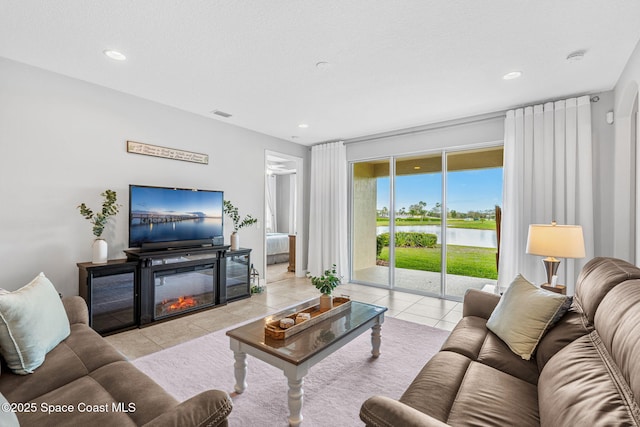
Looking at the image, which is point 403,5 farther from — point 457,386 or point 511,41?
point 457,386

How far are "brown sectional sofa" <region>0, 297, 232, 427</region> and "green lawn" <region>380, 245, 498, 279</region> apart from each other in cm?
422

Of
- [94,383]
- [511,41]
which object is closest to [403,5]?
[511,41]

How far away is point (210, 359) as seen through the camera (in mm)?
2609

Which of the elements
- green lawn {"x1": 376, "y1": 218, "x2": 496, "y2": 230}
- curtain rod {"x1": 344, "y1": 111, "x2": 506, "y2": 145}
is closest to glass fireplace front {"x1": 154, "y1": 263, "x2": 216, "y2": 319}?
green lawn {"x1": 376, "y1": 218, "x2": 496, "y2": 230}

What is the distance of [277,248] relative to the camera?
7.32m

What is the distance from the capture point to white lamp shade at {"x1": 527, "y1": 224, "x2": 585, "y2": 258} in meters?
2.55

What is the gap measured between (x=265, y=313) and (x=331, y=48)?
3.07 metres

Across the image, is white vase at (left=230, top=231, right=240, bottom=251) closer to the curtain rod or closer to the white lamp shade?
the curtain rod

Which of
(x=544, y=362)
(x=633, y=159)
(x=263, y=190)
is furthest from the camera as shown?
(x=263, y=190)

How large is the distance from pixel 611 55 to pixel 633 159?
3.94 ft

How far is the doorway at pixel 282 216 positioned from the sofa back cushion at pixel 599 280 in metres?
4.15

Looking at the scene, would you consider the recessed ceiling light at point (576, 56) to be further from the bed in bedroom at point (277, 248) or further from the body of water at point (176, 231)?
the bed in bedroom at point (277, 248)

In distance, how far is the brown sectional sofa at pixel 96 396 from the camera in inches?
44.1

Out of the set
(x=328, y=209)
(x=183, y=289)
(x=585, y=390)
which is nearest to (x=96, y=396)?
(x=585, y=390)
